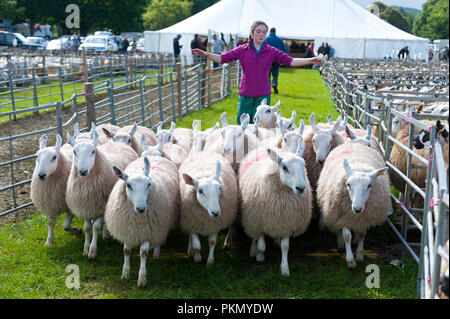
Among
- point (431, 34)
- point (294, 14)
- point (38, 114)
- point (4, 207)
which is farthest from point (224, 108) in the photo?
point (431, 34)

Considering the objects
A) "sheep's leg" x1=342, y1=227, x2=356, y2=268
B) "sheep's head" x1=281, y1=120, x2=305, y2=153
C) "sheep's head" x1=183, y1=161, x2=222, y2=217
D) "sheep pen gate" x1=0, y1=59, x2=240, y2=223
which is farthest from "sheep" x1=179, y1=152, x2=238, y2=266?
"sheep pen gate" x1=0, y1=59, x2=240, y2=223

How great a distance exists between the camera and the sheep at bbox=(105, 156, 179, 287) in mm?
4016

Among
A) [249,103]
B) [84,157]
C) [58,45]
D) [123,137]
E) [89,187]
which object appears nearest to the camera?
[84,157]

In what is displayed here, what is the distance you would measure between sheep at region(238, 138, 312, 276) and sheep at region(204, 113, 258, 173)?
86 cm

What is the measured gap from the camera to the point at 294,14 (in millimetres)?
32344

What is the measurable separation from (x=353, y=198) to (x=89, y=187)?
97.0 inches

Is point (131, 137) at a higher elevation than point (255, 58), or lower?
lower

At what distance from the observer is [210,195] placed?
160 inches

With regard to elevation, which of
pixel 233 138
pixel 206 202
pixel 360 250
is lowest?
pixel 360 250

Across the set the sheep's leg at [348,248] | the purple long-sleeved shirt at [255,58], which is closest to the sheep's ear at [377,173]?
the sheep's leg at [348,248]

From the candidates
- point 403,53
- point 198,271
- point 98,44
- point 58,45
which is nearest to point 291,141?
point 198,271

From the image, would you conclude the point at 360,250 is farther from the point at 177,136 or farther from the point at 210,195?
the point at 177,136

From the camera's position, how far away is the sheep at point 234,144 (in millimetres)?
5398

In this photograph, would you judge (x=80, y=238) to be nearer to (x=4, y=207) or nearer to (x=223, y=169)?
(x=4, y=207)
